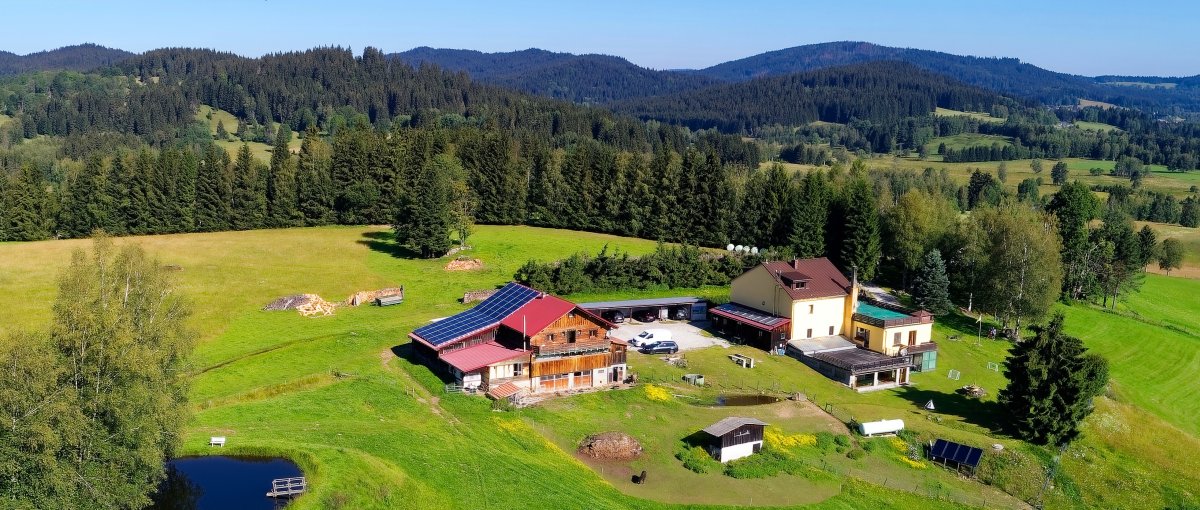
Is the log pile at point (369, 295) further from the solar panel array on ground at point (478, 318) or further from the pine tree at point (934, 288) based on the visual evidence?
the pine tree at point (934, 288)

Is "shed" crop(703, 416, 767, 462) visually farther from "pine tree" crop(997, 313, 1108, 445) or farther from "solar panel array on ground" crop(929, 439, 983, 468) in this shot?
"pine tree" crop(997, 313, 1108, 445)

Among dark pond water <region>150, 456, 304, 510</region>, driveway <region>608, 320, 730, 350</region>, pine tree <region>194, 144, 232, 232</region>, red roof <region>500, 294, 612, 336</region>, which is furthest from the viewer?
pine tree <region>194, 144, 232, 232</region>

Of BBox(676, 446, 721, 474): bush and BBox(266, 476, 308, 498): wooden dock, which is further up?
BBox(266, 476, 308, 498): wooden dock

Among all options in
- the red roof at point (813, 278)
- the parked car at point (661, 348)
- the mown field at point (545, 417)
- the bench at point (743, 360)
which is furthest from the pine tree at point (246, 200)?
the bench at point (743, 360)

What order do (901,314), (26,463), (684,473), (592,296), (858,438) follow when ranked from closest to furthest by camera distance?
(26,463) → (684,473) → (858,438) → (901,314) → (592,296)

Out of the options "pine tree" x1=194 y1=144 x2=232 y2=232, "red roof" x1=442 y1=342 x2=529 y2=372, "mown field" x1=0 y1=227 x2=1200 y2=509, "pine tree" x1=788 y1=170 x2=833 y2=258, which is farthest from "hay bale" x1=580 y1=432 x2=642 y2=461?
"pine tree" x1=194 y1=144 x2=232 y2=232

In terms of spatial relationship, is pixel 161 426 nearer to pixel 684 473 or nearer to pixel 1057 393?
pixel 684 473

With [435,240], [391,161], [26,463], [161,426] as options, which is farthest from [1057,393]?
[391,161]

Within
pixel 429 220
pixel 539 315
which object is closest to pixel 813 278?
pixel 539 315
